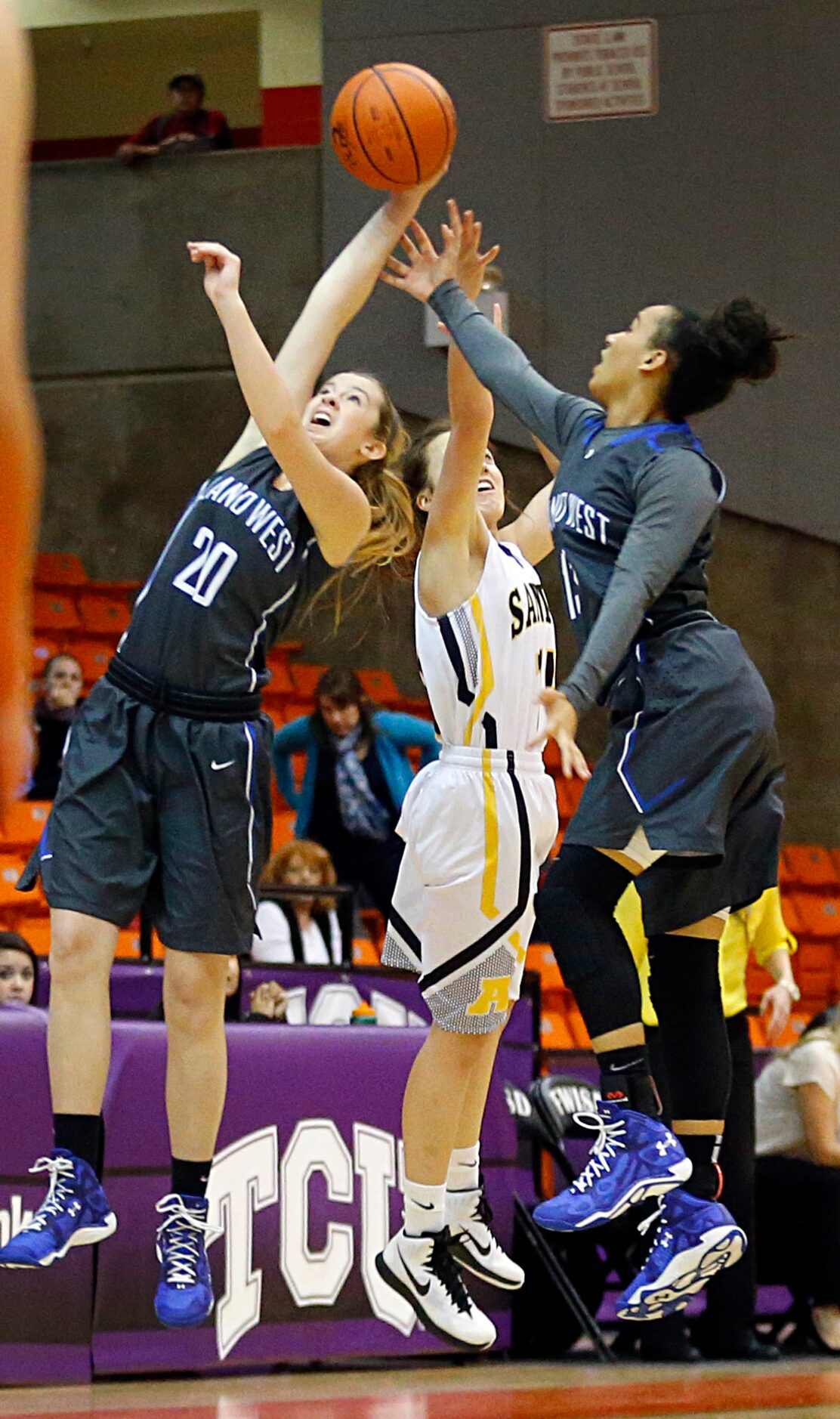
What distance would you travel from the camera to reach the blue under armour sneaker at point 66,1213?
12.2ft

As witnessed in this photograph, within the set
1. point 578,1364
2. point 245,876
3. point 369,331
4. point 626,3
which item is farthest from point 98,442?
point 245,876

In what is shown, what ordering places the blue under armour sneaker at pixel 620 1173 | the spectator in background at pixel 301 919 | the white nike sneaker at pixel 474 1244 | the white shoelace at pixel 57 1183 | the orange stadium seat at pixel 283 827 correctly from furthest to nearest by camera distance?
the orange stadium seat at pixel 283 827 → the spectator in background at pixel 301 919 → the white nike sneaker at pixel 474 1244 → the white shoelace at pixel 57 1183 → the blue under armour sneaker at pixel 620 1173

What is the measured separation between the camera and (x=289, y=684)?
11422 mm

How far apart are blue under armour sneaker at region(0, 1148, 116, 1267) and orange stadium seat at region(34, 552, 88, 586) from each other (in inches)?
319

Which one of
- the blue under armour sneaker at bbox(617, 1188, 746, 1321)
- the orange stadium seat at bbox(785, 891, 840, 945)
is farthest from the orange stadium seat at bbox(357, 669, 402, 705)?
the blue under armour sneaker at bbox(617, 1188, 746, 1321)

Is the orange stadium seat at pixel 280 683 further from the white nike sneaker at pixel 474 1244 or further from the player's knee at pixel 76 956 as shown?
the player's knee at pixel 76 956

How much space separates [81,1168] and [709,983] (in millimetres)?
1382

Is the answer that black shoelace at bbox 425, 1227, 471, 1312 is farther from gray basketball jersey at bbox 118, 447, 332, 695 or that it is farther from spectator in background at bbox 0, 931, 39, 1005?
spectator in background at bbox 0, 931, 39, 1005

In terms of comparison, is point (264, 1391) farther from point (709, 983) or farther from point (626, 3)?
point (626, 3)

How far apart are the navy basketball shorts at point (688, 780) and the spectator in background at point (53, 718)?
513cm

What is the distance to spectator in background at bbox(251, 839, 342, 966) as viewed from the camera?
6977mm

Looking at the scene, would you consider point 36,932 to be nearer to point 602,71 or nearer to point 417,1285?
point 417,1285

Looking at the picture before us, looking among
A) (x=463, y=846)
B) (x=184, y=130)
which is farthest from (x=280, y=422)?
(x=184, y=130)

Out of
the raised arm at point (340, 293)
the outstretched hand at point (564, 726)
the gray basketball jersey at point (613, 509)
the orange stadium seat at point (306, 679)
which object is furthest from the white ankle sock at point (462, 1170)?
the orange stadium seat at point (306, 679)
